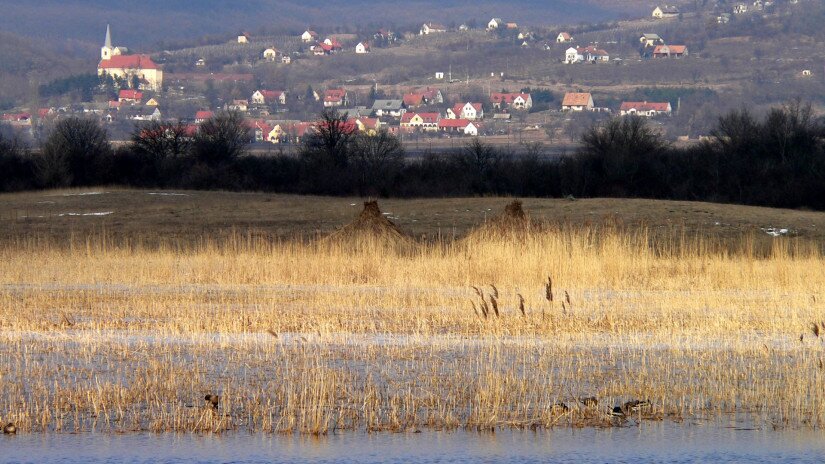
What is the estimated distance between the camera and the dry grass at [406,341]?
10359mm

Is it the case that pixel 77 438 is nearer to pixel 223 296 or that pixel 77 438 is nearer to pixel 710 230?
pixel 223 296

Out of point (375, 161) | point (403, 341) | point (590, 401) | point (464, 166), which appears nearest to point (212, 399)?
point (590, 401)

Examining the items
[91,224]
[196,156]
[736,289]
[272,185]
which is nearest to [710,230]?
[736,289]

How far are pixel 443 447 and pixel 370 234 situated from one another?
16.9m

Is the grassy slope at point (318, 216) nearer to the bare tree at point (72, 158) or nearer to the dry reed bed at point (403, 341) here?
the dry reed bed at point (403, 341)

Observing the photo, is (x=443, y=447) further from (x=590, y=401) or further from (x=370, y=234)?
(x=370, y=234)

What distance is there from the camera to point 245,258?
23.9 metres

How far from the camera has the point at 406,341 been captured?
13.8m

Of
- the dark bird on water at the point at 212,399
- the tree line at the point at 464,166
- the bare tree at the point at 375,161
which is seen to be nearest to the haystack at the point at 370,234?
the dark bird on water at the point at 212,399

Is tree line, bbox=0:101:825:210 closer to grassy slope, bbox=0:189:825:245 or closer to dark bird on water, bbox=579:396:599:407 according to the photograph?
grassy slope, bbox=0:189:825:245

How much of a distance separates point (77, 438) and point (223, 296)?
31.8 feet

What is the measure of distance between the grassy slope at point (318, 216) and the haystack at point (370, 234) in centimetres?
532

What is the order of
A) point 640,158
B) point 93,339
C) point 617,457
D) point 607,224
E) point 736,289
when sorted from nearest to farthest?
point 617,457, point 93,339, point 736,289, point 607,224, point 640,158

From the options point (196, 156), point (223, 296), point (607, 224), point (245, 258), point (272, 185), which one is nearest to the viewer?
point (223, 296)
